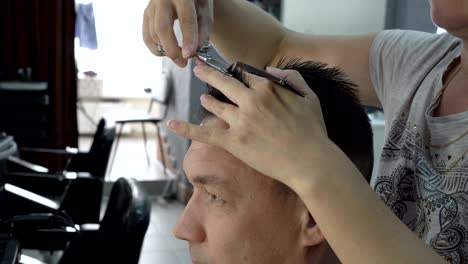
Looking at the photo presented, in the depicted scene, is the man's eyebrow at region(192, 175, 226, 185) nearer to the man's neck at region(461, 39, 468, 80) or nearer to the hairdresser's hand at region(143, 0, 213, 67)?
the hairdresser's hand at region(143, 0, 213, 67)

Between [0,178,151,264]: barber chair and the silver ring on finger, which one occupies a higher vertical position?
the silver ring on finger

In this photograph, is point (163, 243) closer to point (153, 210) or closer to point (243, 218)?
point (153, 210)

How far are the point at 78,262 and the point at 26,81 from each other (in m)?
2.56

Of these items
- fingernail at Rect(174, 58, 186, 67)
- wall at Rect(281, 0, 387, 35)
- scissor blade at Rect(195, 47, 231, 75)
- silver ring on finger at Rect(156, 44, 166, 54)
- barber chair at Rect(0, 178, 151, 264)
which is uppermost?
scissor blade at Rect(195, 47, 231, 75)

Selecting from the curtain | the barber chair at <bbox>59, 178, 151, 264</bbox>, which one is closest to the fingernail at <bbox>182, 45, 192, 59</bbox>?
the barber chair at <bbox>59, 178, 151, 264</bbox>

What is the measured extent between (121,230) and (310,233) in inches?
32.1

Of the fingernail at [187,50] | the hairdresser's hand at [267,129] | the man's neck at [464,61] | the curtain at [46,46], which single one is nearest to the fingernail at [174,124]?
the hairdresser's hand at [267,129]

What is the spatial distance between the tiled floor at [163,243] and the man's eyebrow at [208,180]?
7.09ft

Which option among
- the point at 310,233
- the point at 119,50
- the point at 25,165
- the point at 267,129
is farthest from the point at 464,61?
the point at 119,50

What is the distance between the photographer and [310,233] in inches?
30.9

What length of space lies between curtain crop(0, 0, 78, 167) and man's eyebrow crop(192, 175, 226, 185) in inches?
134

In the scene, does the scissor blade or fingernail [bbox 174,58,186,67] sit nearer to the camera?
the scissor blade

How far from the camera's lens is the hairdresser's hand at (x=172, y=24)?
76 cm

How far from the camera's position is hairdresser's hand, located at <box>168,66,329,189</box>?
0.53m
